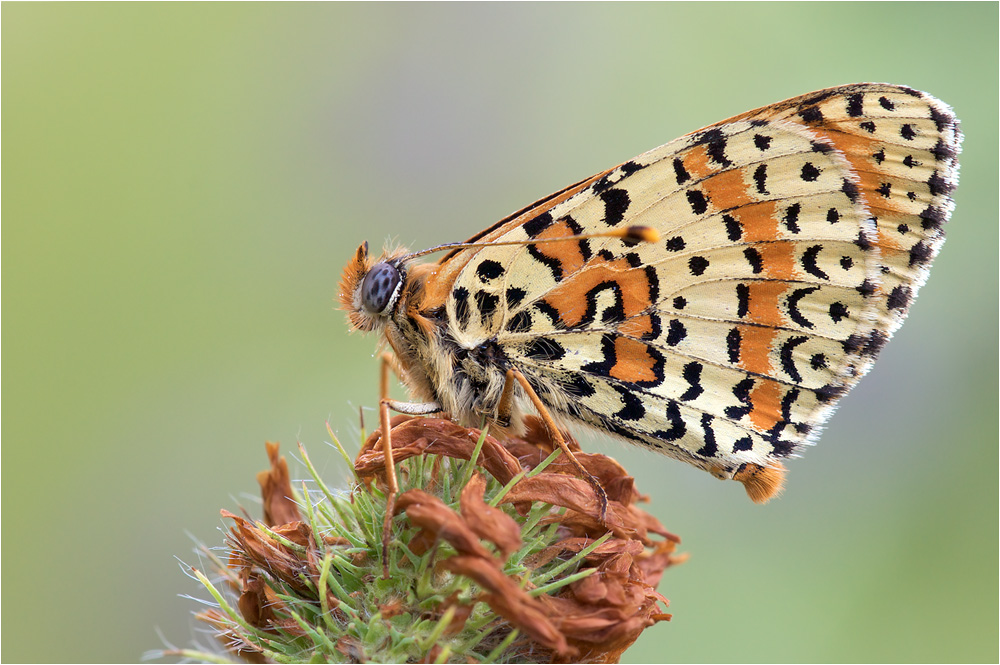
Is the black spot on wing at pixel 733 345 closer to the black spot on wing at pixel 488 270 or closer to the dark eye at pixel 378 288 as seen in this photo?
the black spot on wing at pixel 488 270

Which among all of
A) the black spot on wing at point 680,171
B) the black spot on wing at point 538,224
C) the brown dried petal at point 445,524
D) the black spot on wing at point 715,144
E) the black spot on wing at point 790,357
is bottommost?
the brown dried petal at point 445,524

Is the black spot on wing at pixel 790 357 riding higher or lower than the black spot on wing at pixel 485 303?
lower

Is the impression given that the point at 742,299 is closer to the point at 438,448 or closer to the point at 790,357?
the point at 790,357

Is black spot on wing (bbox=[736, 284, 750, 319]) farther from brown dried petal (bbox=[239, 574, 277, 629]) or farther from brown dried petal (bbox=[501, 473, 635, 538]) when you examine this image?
brown dried petal (bbox=[239, 574, 277, 629])

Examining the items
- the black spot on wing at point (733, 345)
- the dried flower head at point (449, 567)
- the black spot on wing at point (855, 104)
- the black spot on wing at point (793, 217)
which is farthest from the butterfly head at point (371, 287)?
the black spot on wing at point (855, 104)

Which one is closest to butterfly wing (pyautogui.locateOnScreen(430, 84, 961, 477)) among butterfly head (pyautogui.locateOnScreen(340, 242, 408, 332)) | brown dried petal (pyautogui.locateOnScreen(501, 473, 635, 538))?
butterfly head (pyautogui.locateOnScreen(340, 242, 408, 332))

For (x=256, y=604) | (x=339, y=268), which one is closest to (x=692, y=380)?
(x=256, y=604)

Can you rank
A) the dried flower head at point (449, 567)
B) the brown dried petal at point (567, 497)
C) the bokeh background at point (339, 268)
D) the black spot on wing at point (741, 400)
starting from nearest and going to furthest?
the dried flower head at point (449, 567)
the brown dried petal at point (567, 497)
the black spot on wing at point (741, 400)
the bokeh background at point (339, 268)
